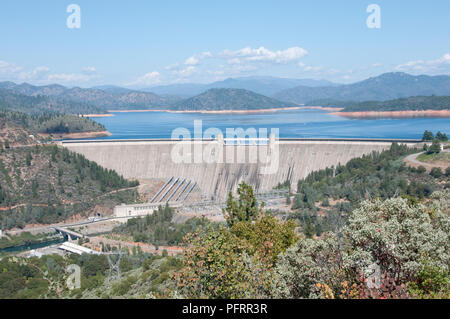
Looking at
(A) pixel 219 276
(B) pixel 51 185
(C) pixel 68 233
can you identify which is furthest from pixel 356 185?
(A) pixel 219 276

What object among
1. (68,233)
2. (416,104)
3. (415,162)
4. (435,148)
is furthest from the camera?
(416,104)

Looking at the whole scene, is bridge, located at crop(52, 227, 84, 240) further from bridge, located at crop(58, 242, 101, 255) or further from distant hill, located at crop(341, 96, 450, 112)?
distant hill, located at crop(341, 96, 450, 112)

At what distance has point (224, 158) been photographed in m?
69.2

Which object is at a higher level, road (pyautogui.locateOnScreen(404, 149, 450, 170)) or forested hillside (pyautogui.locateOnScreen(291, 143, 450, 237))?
road (pyautogui.locateOnScreen(404, 149, 450, 170))

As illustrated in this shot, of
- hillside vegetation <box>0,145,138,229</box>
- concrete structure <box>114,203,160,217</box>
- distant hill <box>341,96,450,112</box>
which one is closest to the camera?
concrete structure <box>114,203,160,217</box>

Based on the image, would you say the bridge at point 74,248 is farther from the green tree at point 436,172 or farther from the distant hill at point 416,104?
the distant hill at point 416,104

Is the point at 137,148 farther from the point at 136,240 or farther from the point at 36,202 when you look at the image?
the point at 136,240

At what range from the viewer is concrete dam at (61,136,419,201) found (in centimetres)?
6444

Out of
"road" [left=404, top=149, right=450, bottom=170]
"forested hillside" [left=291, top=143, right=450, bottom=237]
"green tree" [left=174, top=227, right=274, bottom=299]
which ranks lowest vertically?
"forested hillside" [left=291, top=143, right=450, bottom=237]

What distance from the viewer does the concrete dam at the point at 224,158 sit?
A: 64438 millimetres

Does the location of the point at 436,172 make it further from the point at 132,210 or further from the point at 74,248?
the point at 74,248

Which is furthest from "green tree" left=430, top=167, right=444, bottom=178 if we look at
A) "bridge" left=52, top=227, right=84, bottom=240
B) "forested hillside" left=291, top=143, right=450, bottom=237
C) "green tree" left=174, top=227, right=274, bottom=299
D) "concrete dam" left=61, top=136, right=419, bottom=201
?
"green tree" left=174, top=227, right=274, bottom=299

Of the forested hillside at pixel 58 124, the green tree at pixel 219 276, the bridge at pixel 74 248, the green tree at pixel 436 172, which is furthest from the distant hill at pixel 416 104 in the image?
the green tree at pixel 219 276
